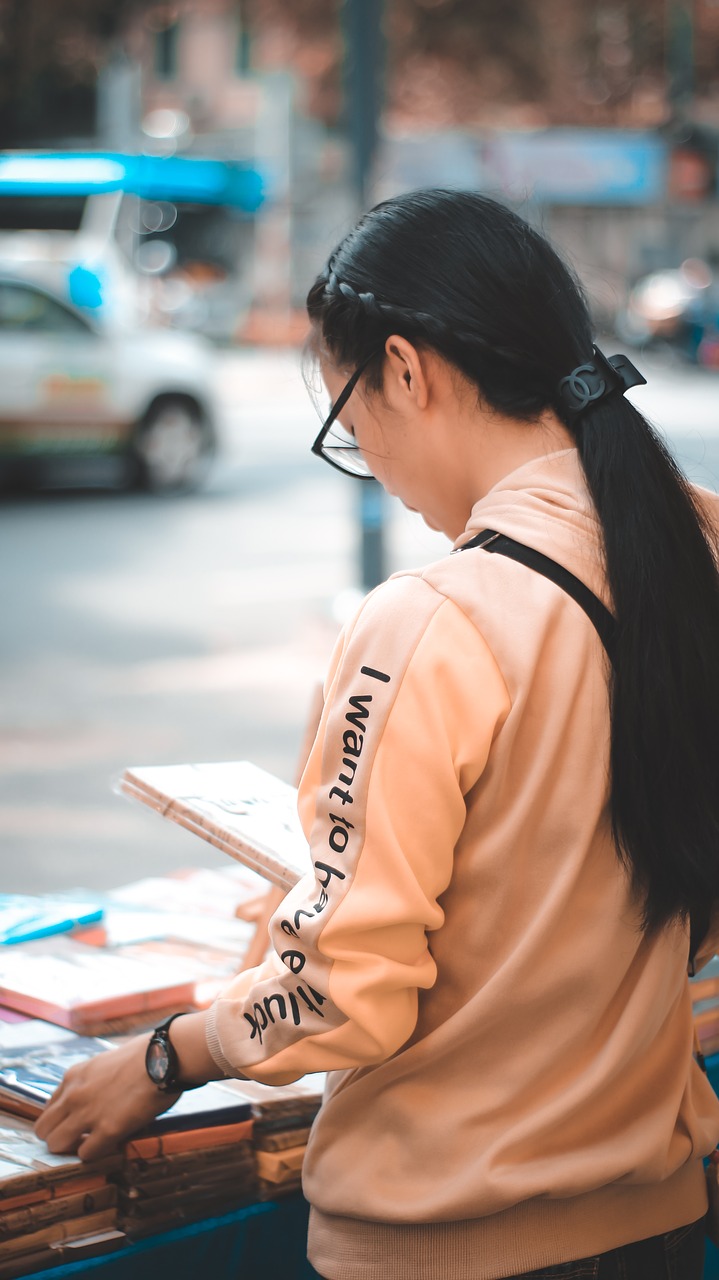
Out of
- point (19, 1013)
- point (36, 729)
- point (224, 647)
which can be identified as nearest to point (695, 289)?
point (224, 647)

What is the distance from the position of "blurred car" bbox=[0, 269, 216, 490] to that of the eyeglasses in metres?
10.3

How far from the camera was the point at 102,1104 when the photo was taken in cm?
154

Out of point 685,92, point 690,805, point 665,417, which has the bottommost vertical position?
point 665,417

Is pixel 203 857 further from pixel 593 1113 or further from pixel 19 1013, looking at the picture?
pixel 593 1113

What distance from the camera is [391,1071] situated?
1302 mm

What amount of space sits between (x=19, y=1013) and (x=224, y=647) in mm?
5715

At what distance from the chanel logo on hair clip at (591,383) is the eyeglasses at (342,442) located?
0.56 ft

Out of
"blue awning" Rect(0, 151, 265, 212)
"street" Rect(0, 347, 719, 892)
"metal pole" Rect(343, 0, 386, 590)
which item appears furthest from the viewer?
"blue awning" Rect(0, 151, 265, 212)

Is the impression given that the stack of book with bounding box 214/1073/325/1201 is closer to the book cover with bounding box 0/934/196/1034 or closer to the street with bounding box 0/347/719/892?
the book cover with bounding box 0/934/196/1034

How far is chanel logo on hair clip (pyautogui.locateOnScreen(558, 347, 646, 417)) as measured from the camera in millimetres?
1311

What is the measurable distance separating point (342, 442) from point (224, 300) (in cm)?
2918

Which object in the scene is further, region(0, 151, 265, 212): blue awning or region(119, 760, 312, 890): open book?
region(0, 151, 265, 212): blue awning

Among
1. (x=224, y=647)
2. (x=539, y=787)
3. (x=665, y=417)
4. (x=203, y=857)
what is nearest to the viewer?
(x=539, y=787)

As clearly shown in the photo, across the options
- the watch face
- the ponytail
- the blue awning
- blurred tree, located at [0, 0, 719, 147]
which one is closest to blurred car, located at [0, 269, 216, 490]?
the watch face
